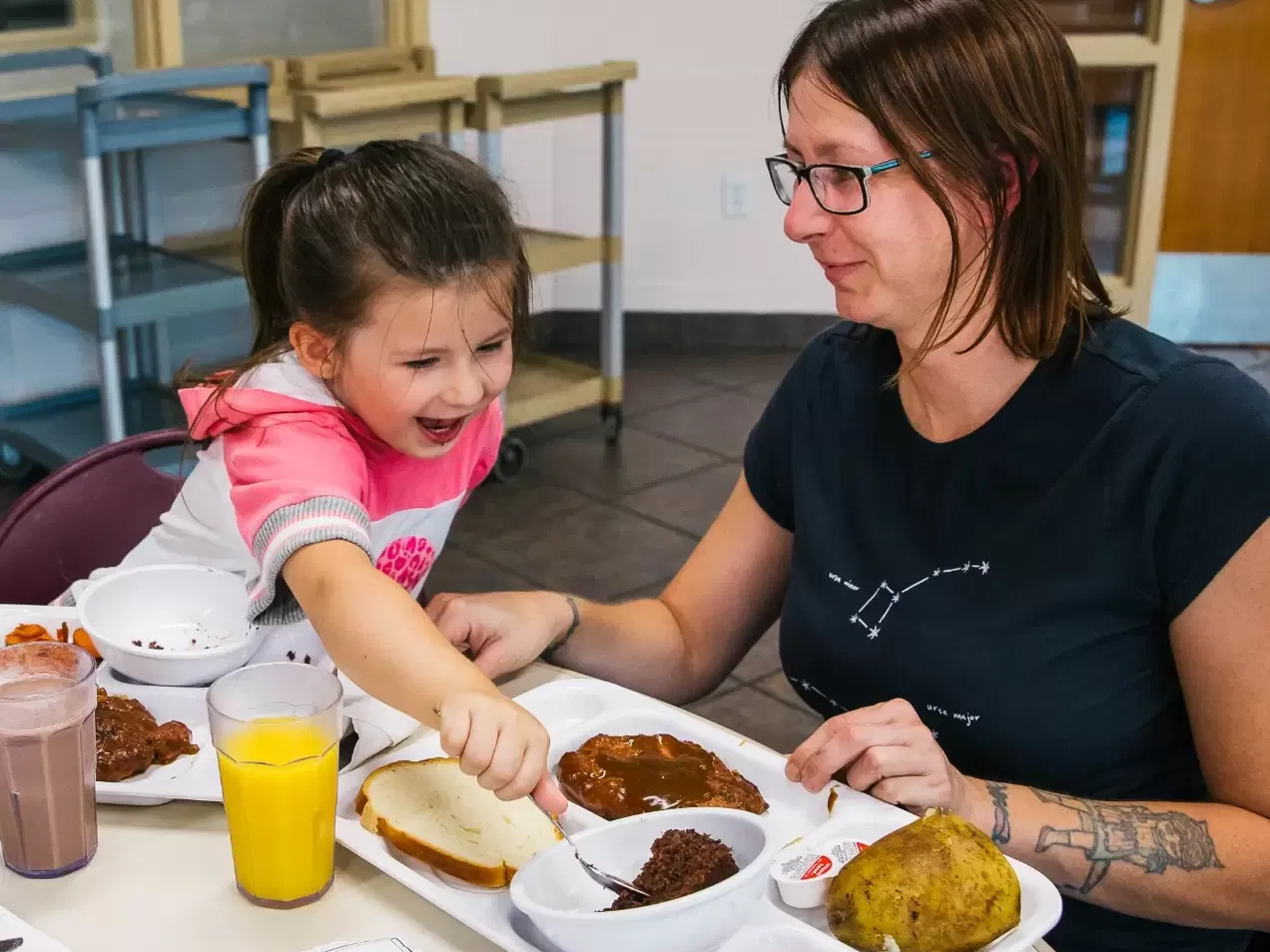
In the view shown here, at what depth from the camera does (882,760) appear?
113cm

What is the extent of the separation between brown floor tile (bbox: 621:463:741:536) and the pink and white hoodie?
2.07m

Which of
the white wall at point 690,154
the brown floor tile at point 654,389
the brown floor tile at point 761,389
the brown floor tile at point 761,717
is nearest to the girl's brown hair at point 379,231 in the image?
the brown floor tile at point 761,717

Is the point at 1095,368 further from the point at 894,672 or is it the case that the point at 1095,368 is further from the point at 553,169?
the point at 553,169

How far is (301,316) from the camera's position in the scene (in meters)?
1.39

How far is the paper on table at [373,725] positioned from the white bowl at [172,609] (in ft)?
0.38

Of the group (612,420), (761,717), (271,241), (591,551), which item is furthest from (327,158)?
(612,420)

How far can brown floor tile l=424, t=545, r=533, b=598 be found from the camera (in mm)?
3303

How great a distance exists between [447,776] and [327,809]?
0.14 metres

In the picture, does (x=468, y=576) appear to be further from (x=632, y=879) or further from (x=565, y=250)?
(x=632, y=879)

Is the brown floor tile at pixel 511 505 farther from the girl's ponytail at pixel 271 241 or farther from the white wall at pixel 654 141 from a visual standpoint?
the girl's ponytail at pixel 271 241

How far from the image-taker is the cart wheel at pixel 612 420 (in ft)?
13.8

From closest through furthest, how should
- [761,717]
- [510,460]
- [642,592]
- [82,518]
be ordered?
[82,518] → [761,717] → [642,592] → [510,460]

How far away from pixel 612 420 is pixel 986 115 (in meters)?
3.05

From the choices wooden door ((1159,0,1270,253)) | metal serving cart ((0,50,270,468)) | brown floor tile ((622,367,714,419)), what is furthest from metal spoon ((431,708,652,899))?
wooden door ((1159,0,1270,253))
